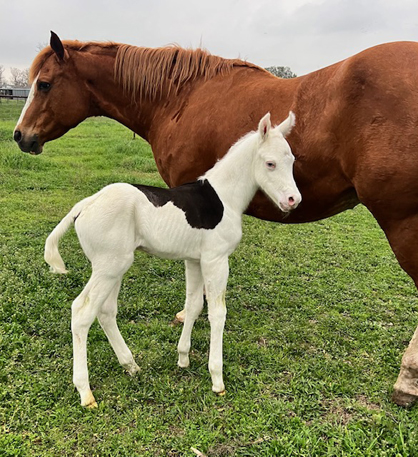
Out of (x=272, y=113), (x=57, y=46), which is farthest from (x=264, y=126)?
(x=57, y=46)

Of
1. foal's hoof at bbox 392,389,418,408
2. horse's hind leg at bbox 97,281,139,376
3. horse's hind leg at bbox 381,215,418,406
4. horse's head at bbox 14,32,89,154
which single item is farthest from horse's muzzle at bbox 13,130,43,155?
foal's hoof at bbox 392,389,418,408

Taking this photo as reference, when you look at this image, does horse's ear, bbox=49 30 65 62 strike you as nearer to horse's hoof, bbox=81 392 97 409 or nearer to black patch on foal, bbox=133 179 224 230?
black patch on foal, bbox=133 179 224 230

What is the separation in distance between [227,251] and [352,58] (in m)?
1.41

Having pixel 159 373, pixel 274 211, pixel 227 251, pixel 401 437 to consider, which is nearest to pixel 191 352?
pixel 159 373

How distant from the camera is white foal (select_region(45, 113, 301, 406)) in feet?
7.08

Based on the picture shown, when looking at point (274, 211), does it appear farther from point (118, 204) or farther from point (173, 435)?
point (173, 435)

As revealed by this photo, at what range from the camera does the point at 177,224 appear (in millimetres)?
2264

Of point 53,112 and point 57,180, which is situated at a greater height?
point 53,112

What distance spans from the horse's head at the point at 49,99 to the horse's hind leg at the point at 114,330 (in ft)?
5.62

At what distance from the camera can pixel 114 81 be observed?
3.37 meters

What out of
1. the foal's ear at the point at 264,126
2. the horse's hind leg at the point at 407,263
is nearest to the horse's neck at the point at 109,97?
the foal's ear at the point at 264,126

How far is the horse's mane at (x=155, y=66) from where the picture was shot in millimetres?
3188

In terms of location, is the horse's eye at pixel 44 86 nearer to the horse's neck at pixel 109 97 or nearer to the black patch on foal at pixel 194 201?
the horse's neck at pixel 109 97

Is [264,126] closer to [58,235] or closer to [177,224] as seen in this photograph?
[177,224]
